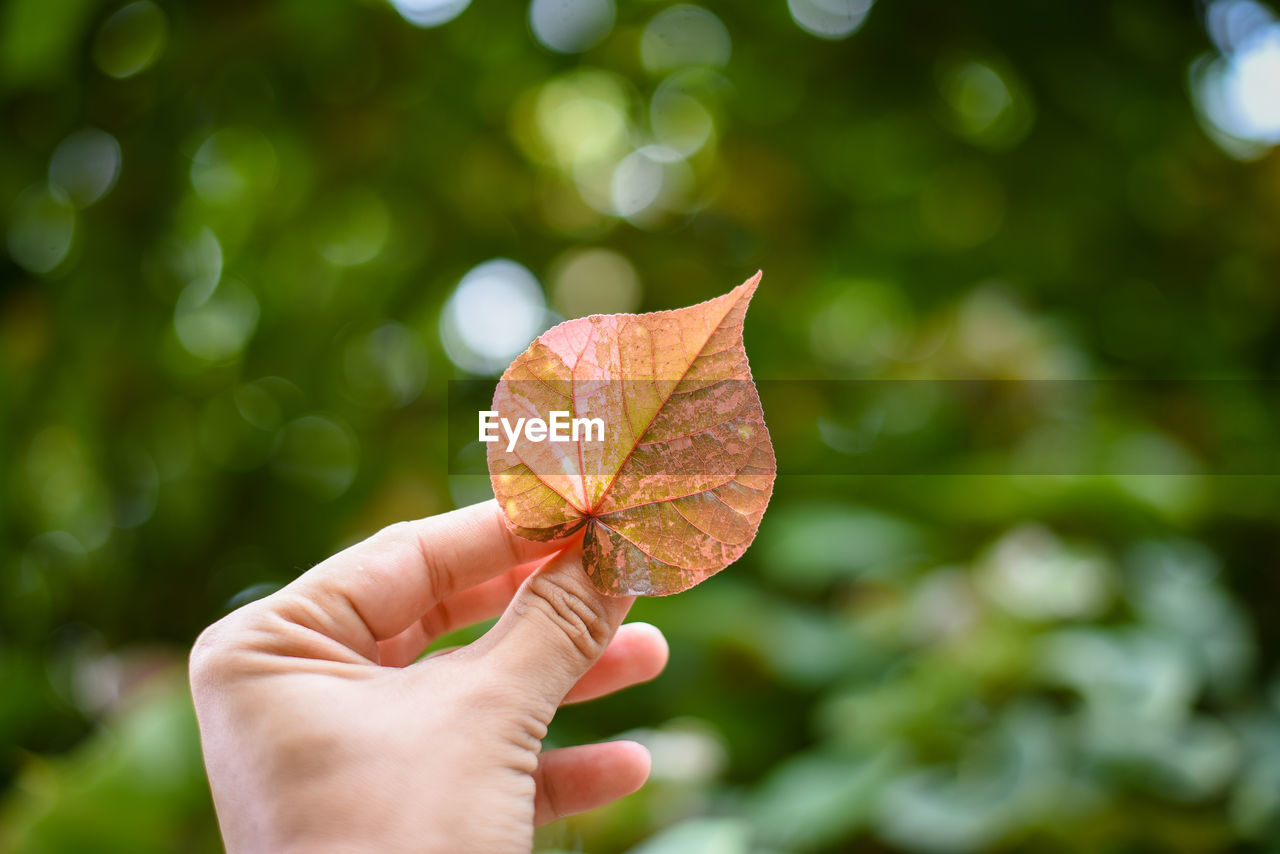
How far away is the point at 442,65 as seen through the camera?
103 centimetres

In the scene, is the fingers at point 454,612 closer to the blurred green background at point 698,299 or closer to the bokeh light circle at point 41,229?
the blurred green background at point 698,299

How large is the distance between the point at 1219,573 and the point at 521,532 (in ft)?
3.62

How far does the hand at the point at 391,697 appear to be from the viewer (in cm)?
27

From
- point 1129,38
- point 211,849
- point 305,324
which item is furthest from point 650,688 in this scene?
point 1129,38

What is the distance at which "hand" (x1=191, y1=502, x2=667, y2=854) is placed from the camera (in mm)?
270

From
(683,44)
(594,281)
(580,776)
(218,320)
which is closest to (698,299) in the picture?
(594,281)

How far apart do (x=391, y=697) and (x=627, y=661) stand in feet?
0.49

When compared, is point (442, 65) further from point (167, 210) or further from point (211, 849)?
point (211, 849)

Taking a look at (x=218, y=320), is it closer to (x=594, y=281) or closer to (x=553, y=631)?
(x=594, y=281)

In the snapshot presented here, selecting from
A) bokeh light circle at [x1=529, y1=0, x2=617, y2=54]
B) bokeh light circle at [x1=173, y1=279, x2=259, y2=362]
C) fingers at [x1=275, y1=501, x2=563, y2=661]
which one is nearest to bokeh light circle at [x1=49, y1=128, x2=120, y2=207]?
bokeh light circle at [x1=173, y1=279, x2=259, y2=362]

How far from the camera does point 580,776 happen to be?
1.32ft

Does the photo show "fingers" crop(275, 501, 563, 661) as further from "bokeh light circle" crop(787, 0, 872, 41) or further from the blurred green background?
"bokeh light circle" crop(787, 0, 872, 41)

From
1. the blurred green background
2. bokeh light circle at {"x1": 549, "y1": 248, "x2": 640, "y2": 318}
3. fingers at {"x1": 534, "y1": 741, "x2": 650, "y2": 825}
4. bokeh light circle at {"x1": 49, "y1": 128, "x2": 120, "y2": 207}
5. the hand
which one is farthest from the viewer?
bokeh light circle at {"x1": 549, "y1": 248, "x2": 640, "y2": 318}

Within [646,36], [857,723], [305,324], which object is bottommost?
[857,723]
